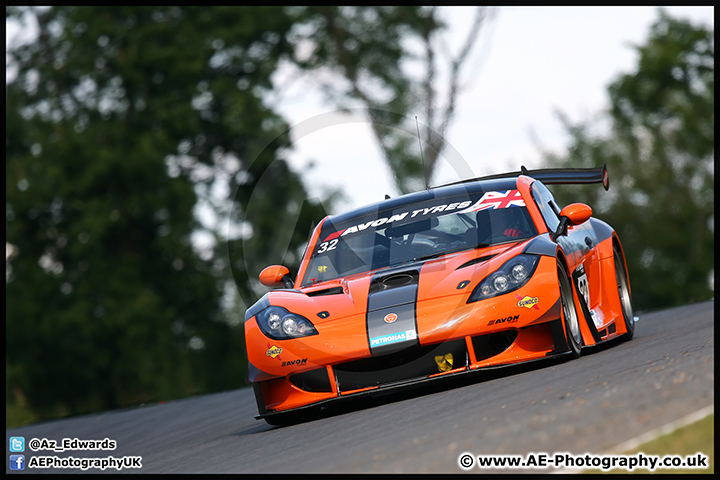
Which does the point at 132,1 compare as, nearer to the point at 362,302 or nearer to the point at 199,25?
the point at 199,25

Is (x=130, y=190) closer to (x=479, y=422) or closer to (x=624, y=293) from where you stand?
(x=624, y=293)

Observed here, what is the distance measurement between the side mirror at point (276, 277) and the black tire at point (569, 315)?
227cm

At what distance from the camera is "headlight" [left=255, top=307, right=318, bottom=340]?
21.6 ft

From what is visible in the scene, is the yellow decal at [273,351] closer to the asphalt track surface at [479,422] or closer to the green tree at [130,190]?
the asphalt track surface at [479,422]

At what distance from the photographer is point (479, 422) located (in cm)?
470

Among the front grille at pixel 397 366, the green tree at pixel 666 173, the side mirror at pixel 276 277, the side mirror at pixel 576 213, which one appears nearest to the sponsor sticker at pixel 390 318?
the front grille at pixel 397 366

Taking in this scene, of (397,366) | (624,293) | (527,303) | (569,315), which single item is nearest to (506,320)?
(527,303)

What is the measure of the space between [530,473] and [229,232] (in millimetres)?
26555

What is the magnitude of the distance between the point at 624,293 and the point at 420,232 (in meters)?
2.35

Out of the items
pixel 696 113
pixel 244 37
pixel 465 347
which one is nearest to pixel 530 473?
pixel 465 347

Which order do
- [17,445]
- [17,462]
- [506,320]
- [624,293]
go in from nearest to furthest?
[506,320] → [17,462] → [17,445] → [624,293]

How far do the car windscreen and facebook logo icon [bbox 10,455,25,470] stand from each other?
2490 millimetres

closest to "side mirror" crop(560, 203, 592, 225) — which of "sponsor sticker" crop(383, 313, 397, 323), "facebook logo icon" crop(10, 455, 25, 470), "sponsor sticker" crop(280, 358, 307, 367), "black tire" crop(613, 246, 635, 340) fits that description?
"black tire" crop(613, 246, 635, 340)

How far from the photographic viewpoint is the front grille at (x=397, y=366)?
630cm
